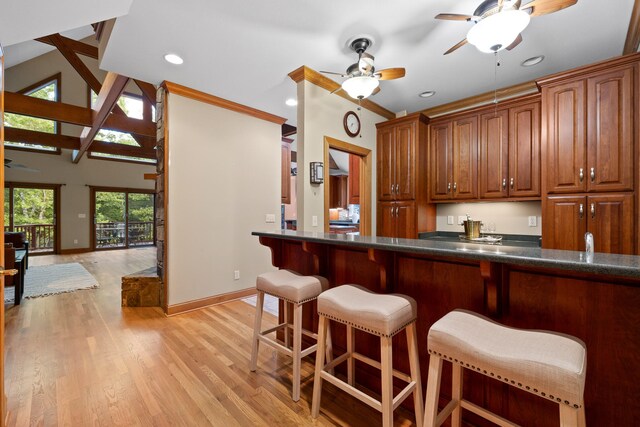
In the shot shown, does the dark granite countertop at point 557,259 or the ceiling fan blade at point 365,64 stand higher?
the ceiling fan blade at point 365,64

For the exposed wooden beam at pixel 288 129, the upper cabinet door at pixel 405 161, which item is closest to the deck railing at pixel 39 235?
the exposed wooden beam at pixel 288 129

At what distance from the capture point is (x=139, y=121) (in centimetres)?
533

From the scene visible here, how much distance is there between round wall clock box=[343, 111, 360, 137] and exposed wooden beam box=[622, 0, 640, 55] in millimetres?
2419

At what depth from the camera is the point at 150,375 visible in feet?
6.58

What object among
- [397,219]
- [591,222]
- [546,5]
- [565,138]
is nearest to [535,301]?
[546,5]

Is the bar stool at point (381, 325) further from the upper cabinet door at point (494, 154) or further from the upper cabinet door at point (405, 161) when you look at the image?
the upper cabinet door at point (494, 154)

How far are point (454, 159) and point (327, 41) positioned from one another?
216 centimetres

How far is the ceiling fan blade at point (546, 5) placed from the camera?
1.55m

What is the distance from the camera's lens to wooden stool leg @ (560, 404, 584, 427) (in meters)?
0.79

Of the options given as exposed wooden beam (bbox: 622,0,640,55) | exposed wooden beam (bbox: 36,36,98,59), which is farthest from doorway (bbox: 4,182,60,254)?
exposed wooden beam (bbox: 622,0,640,55)

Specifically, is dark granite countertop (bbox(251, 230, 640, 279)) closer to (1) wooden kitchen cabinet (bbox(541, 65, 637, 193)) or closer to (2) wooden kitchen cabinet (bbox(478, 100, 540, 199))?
(1) wooden kitchen cabinet (bbox(541, 65, 637, 193))

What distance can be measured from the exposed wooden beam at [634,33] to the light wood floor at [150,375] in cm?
322

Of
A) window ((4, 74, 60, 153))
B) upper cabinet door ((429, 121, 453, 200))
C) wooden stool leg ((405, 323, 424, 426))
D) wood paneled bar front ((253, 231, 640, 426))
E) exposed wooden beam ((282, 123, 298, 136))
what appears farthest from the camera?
window ((4, 74, 60, 153))

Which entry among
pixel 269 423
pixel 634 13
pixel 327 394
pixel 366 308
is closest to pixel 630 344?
pixel 366 308
